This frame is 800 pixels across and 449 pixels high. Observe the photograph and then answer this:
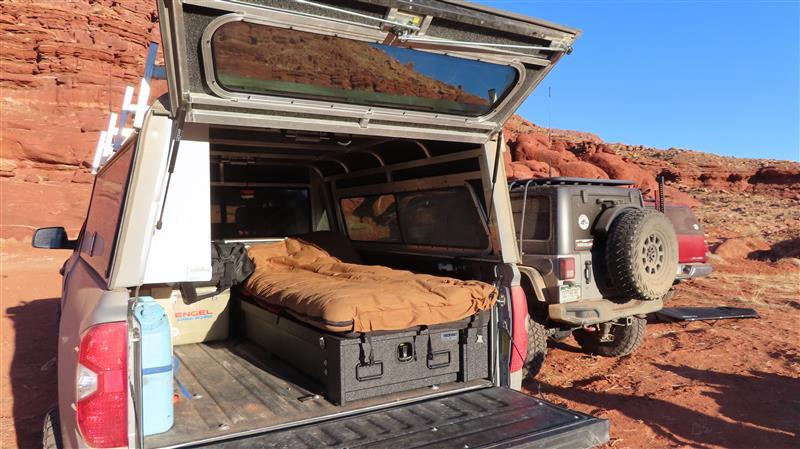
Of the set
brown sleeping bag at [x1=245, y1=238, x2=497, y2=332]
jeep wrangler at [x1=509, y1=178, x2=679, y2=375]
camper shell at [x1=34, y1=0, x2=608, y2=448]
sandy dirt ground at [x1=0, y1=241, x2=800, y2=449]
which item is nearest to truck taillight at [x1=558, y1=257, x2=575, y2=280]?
jeep wrangler at [x1=509, y1=178, x2=679, y2=375]

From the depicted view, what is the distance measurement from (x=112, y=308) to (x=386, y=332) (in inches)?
57.7

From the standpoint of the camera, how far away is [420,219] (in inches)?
201

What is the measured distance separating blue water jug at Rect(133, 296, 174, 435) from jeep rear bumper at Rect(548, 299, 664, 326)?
4.19 meters

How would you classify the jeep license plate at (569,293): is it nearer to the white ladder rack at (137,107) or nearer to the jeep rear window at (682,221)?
the jeep rear window at (682,221)

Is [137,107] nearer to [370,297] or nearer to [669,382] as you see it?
[370,297]

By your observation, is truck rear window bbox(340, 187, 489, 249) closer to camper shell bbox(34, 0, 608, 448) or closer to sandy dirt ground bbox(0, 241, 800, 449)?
camper shell bbox(34, 0, 608, 448)

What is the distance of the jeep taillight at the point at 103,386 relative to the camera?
240cm

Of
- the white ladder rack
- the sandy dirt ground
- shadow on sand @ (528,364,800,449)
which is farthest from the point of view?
the sandy dirt ground

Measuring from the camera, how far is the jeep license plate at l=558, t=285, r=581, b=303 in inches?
239

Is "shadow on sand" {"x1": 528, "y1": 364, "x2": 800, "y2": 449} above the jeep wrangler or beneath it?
beneath

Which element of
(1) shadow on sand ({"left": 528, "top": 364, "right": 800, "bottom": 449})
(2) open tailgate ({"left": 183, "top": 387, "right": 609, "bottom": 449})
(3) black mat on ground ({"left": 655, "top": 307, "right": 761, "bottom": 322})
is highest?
(2) open tailgate ({"left": 183, "top": 387, "right": 609, "bottom": 449})

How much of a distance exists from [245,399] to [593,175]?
32157mm

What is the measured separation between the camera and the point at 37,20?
109ft

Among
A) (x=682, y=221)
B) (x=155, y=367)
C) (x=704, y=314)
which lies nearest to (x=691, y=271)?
(x=682, y=221)
